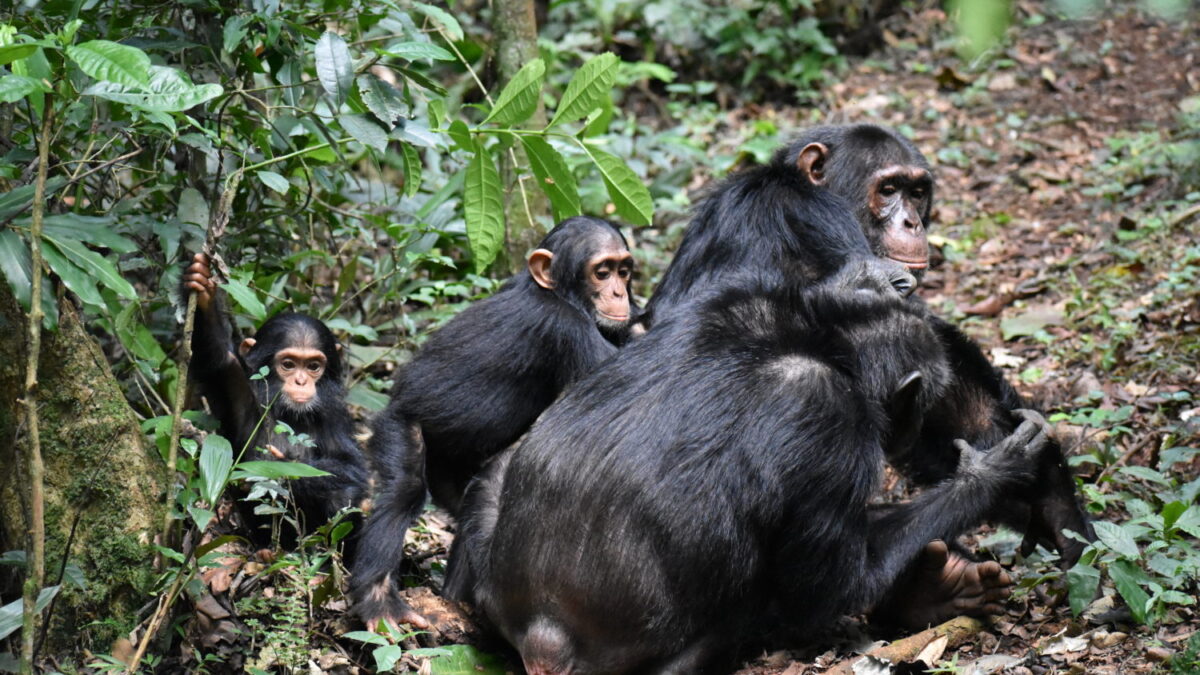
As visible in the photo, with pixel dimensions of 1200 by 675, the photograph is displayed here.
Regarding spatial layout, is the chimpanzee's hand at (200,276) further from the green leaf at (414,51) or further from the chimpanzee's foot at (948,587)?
the chimpanzee's foot at (948,587)

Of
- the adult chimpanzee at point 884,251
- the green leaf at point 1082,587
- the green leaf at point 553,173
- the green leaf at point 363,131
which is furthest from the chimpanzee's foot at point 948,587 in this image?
the green leaf at point 363,131

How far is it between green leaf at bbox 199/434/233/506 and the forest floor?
92 cm

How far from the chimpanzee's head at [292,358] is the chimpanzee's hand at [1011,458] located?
9.81ft

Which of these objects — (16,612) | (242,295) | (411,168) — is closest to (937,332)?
(411,168)

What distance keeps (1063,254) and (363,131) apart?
607cm

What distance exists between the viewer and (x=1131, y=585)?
14.1 ft

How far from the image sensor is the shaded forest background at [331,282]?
394 cm

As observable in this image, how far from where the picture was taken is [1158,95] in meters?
11.2

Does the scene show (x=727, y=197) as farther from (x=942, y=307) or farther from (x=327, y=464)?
(x=942, y=307)

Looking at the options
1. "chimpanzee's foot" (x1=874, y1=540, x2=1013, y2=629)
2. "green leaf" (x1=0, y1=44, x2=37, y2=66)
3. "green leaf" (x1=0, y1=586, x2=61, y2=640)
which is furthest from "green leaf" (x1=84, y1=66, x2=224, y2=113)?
"chimpanzee's foot" (x1=874, y1=540, x2=1013, y2=629)

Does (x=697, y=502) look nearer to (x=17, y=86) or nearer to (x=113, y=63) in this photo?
(x=113, y=63)

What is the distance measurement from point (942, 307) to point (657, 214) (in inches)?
103

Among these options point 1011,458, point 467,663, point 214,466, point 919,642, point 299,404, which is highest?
point 214,466

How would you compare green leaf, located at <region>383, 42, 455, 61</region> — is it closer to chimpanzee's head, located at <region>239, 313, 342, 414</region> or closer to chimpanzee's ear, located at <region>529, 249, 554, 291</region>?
chimpanzee's ear, located at <region>529, 249, 554, 291</region>
